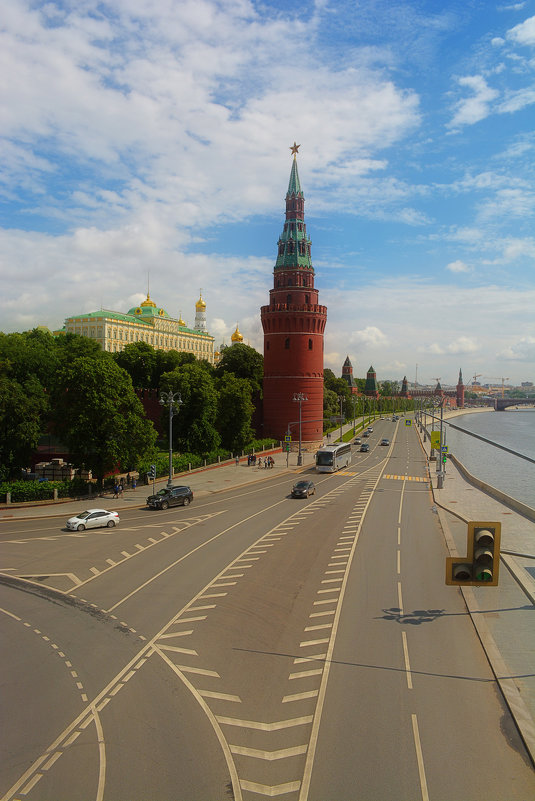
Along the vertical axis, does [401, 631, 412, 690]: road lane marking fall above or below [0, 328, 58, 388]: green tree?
below

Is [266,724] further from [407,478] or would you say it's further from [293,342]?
[293,342]

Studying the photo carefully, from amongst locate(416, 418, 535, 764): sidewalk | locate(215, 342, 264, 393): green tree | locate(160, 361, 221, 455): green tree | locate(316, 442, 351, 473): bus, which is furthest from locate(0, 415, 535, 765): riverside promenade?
locate(215, 342, 264, 393): green tree

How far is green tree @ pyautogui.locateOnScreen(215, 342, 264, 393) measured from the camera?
83.6 m

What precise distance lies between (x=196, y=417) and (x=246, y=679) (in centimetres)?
4309

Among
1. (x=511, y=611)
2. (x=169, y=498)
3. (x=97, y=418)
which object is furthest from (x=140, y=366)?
(x=511, y=611)

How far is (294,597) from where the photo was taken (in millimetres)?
18422

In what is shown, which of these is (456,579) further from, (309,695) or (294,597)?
(294,597)

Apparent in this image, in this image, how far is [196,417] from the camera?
181ft

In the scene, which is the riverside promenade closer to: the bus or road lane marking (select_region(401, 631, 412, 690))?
road lane marking (select_region(401, 631, 412, 690))

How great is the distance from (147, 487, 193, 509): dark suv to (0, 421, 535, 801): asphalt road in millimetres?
9716

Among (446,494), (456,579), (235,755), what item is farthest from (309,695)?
(446,494)

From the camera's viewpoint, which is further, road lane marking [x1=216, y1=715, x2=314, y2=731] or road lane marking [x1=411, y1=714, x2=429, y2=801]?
road lane marking [x1=216, y1=715, x2=314, y2=731]

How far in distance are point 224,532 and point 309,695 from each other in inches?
651

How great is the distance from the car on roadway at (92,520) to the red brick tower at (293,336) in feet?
143
